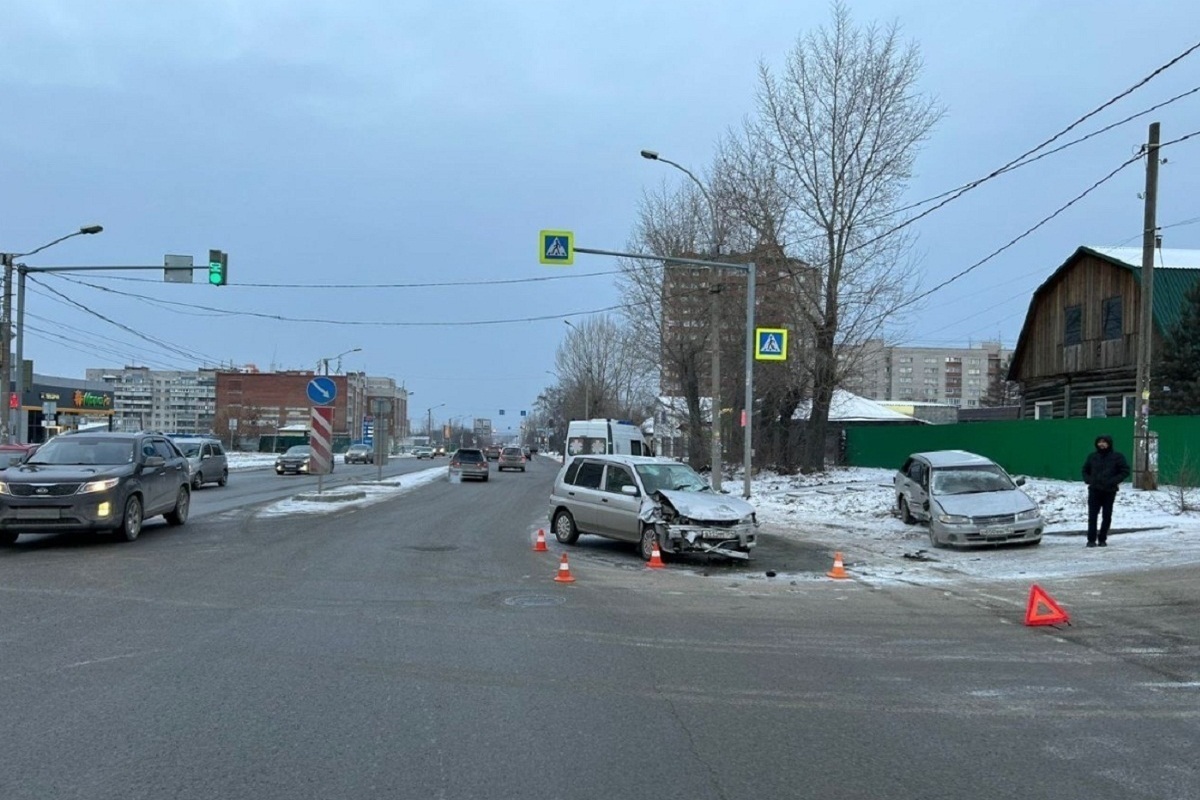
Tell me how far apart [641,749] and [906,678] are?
275 cm

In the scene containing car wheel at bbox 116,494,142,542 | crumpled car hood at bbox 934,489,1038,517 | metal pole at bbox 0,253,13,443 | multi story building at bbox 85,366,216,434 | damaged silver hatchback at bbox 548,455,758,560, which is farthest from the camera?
multi story building at bbox 85,366,216,434

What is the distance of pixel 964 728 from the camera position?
5.95m

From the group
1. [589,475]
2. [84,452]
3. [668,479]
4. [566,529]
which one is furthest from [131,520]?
[668,479]

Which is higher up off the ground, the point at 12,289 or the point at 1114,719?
the point at 12,289

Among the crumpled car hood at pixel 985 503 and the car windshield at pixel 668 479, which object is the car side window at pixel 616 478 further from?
the crumpled car hood at pixel 985 503

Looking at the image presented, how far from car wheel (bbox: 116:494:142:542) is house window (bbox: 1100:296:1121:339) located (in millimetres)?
29906

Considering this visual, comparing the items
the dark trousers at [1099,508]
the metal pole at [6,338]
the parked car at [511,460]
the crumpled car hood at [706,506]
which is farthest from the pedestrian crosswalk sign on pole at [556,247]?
the parked car at [511,460]

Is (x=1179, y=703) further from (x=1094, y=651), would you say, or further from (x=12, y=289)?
(x=12, y=289)

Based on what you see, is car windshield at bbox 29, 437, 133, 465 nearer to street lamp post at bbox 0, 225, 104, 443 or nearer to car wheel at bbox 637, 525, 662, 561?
car wheel at bbox 637, 525, 662, 561

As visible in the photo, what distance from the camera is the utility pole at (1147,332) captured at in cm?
1947

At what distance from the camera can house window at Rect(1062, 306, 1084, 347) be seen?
113 ft

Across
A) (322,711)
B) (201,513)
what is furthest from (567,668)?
(201,513)

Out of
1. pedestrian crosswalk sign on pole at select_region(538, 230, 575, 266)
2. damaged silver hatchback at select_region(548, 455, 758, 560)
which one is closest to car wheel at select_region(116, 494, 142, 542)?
damaged silver hatchback at select_region(548, 455, 758, 560)

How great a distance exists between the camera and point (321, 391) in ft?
76.9
